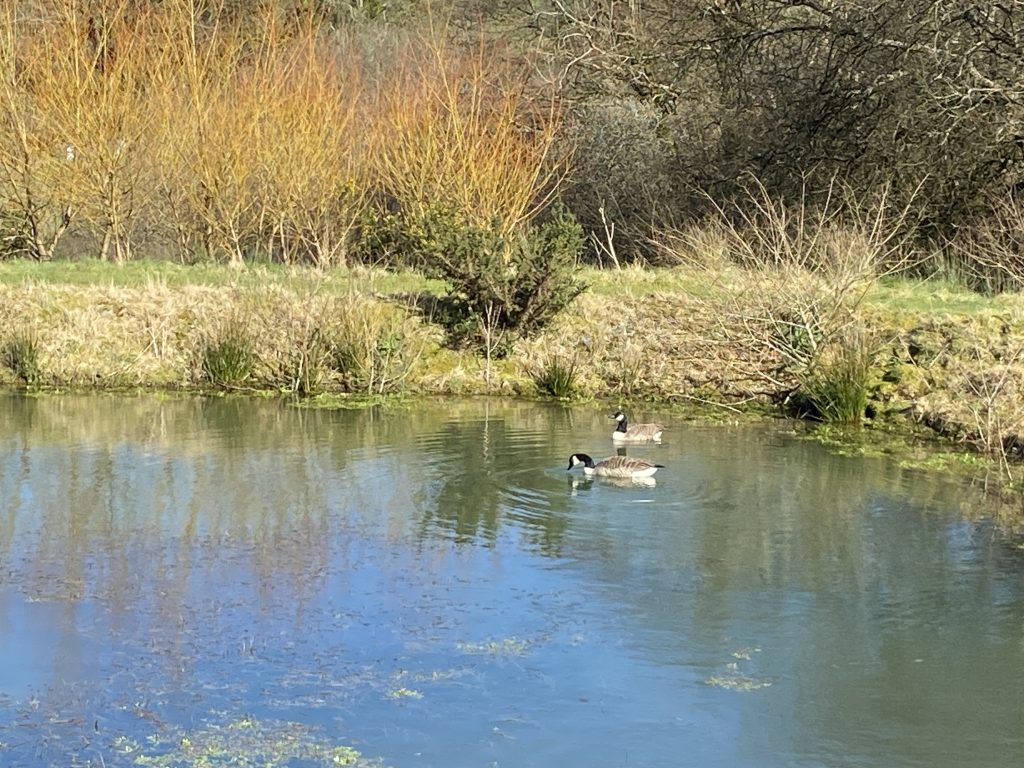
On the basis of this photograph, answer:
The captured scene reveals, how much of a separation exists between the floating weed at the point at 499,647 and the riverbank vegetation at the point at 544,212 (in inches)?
259

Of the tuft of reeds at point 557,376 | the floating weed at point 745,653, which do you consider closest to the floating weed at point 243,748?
the floating weed at point 745,653

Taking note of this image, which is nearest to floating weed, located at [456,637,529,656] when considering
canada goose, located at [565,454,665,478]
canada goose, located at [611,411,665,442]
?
canada goose, located at [565,454,665,478]

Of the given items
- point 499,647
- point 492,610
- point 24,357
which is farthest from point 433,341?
point 499,647

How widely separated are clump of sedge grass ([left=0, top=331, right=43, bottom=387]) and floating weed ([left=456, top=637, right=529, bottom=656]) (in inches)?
407

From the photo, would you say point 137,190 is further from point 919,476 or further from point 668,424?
point 919,476

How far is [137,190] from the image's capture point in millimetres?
21641

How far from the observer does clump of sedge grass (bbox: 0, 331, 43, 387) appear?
16.5m

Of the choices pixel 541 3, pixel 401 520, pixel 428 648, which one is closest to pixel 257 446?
pixel 401 520

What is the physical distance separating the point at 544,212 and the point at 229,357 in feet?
36.2

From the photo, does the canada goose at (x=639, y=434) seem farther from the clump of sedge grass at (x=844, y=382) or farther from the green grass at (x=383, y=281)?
the green grass at (x=383, y=281)

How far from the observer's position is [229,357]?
16.4 metres

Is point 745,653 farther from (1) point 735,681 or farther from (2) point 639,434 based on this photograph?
(2) point 639,434

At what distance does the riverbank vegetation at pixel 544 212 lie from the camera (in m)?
16.1

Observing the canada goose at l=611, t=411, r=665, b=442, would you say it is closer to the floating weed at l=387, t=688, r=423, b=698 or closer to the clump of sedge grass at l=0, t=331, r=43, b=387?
the floating weed at l=387, t=688, r=423, b=698
